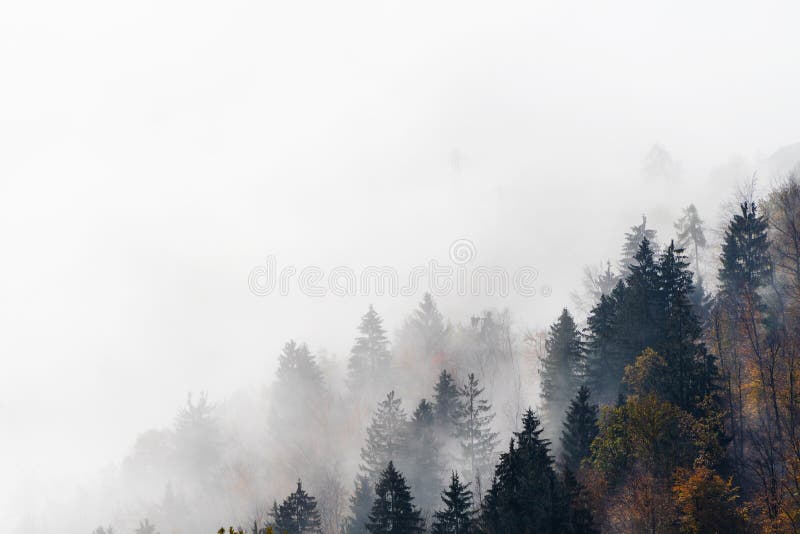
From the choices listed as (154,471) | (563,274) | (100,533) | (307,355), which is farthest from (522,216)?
(100,533)

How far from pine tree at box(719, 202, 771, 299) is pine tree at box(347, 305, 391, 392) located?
55639 mm

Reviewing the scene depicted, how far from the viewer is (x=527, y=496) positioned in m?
38.6

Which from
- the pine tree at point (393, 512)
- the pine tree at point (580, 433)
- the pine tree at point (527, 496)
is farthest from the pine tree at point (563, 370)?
the pine tree at point (393, 512)

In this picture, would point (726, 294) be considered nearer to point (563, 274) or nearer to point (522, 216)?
point (563, 274)

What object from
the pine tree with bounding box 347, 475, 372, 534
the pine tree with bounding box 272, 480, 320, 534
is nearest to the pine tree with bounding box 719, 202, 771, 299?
the pine tree with bounding box 347, 475, 372, 534

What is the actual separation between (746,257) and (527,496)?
115 feet

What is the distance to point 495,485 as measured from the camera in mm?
41625

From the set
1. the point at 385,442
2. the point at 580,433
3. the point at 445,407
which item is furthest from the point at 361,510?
the point at 580,433

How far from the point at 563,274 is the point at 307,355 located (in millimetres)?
70743

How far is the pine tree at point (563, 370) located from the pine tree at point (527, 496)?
69.2 ft

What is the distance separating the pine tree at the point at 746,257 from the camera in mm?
56219

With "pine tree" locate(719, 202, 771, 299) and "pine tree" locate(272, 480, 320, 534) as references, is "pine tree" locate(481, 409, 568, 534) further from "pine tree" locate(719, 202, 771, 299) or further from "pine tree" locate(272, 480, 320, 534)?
"pine tree" locate(719, 202, 771, 299)

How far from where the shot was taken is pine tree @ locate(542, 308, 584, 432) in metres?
62.2

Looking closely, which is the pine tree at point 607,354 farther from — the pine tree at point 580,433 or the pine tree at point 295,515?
the pine tree at point 295,515
